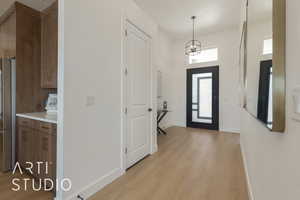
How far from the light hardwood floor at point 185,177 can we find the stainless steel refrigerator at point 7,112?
1782 millimetres

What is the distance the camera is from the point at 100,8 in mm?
2104

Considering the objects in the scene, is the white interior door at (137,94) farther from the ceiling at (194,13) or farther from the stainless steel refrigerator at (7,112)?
the stainless steel refrigerator at (7,112)

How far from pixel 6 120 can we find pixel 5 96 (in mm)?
401

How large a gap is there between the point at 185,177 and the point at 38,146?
2.15 metres

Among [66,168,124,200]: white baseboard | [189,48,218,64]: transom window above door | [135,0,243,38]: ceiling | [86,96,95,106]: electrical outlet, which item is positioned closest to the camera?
[66,168,124,200]: white baseboard

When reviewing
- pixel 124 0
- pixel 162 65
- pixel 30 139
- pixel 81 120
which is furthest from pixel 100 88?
pixel 162 65

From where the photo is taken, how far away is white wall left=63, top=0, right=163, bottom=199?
1749 mm

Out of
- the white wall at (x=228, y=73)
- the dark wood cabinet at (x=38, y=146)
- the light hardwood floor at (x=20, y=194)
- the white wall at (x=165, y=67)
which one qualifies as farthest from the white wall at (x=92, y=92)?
the white wall at (x=228, y=73)

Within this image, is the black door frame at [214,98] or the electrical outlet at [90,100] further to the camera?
the black door frame at [214,98]

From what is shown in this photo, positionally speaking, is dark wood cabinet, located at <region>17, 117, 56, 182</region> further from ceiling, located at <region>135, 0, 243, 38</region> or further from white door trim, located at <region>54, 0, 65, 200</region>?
ceiling, located at <region>135, 0, 243, 38</region>

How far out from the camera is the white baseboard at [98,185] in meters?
1.85

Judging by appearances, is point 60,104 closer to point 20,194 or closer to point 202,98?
point 20,194

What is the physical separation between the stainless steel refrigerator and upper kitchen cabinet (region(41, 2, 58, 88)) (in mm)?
448

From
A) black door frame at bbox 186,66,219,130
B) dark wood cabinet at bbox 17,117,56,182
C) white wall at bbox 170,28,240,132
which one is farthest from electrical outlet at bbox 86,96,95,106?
white wall at bbox 170,28,240,132
